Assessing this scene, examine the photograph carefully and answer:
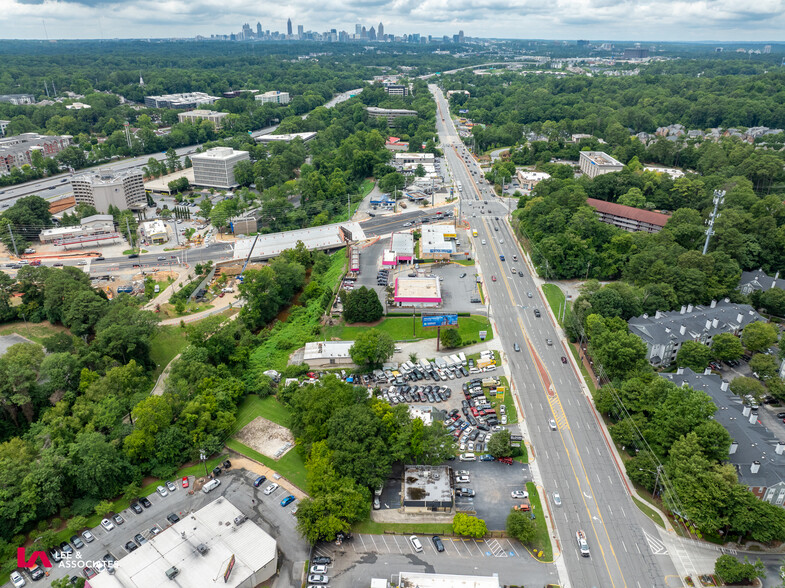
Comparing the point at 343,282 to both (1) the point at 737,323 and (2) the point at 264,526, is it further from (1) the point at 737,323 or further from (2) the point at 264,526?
(1) the point at 737,323

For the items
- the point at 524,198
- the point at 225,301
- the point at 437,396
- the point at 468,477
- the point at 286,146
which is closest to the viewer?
the point at 468,477

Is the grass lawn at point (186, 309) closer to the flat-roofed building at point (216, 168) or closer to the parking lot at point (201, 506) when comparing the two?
the parking lot at point (201, 506)

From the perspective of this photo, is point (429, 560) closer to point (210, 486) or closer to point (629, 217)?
point (210, 486)

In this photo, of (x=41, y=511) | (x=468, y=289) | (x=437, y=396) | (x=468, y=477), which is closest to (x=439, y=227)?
(x=468, y=289)

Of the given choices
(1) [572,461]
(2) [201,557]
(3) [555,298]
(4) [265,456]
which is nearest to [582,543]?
(1) [572,461]

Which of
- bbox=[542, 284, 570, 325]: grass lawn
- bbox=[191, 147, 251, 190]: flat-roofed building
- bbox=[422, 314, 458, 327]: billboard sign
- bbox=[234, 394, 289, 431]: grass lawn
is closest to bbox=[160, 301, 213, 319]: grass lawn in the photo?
bbox=[234, 394, 289, 431]: grass lawn

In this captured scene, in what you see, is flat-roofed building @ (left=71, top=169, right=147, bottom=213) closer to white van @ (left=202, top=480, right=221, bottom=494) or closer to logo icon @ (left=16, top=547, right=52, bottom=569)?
white van @ (left=202, top=480, right=221, bottom=494)
